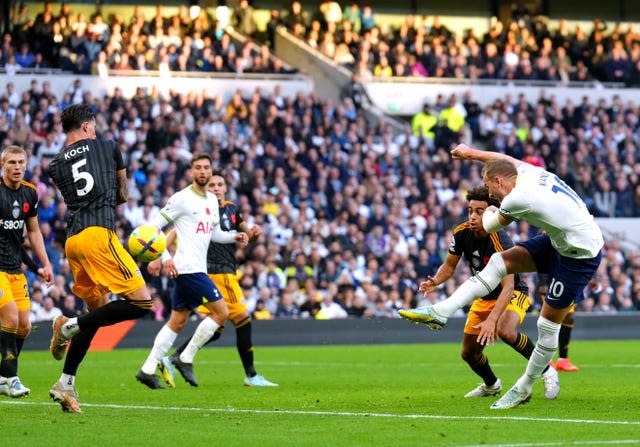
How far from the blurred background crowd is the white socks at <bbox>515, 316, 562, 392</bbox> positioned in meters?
13.8

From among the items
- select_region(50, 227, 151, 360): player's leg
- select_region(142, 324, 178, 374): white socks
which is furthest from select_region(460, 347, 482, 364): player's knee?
select_region(142, 324, 178, 374): white socks

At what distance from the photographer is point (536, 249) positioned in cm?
1127

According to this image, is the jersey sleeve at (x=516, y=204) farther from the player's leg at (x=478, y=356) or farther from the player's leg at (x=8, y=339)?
the player's leg at (x=8, y=339)

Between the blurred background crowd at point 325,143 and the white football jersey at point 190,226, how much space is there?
9094 mm

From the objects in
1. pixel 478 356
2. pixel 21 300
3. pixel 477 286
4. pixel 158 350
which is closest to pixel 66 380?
pixel 21 300

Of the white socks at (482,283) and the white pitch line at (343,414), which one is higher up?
the white socks at (482,283)

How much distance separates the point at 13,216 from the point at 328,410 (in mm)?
4005

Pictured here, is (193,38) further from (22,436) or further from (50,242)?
(22,436)

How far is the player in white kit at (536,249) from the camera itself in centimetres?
1059

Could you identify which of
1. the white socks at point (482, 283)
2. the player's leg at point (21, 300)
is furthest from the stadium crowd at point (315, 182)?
the white socks at point (482, 283)

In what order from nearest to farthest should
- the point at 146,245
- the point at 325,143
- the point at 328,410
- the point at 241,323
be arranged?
the point at 328,410
the point at 146,245
the point at 241,323
the point at 325,143

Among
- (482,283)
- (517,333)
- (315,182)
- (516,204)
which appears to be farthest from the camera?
(315,182)

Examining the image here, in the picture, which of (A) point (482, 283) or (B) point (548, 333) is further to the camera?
(B) point (548, 333)

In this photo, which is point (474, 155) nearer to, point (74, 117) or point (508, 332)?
point (508, 332)
